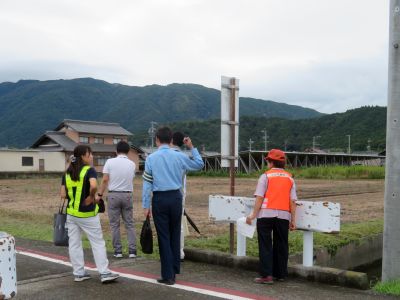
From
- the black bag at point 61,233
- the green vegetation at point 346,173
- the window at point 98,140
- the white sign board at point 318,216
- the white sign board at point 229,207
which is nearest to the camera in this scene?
the white sign board at point 318,216

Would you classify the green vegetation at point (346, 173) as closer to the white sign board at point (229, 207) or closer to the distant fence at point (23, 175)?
the distant fence at point (23, 175)

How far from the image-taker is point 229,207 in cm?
633

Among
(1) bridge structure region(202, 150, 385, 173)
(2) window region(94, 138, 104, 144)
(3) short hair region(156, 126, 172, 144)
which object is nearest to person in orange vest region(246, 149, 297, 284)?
(3) short hair region(156, 126, 172, 144)

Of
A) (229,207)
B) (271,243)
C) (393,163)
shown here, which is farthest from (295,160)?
(393,163)

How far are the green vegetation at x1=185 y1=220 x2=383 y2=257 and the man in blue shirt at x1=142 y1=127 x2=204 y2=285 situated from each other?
6.91ft

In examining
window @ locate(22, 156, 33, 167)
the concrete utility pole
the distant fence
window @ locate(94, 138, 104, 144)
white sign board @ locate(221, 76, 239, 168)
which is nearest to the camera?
the concrete utility pole

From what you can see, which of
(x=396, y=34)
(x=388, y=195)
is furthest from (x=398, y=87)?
(x=388, y=195)

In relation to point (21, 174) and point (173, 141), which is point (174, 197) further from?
point (21, 174)

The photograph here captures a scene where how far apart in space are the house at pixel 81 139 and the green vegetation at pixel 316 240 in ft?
145

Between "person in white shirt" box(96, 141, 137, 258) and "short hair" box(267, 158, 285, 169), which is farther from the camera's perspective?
"person in white shirt" box(96, 141, 137, 258)

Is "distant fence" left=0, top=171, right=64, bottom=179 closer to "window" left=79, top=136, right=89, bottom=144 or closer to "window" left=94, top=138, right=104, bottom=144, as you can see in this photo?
"window" left=79, top=136, right=89, bottom=144

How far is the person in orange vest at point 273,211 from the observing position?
532 centimetres

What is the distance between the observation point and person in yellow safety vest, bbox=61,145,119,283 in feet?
17.5

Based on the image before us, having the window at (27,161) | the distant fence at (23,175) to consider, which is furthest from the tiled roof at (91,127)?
the distant fence at (23,175)
